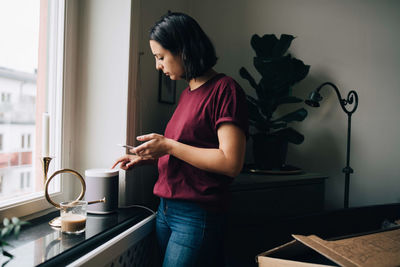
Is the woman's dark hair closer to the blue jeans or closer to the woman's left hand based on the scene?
the woman's left hand

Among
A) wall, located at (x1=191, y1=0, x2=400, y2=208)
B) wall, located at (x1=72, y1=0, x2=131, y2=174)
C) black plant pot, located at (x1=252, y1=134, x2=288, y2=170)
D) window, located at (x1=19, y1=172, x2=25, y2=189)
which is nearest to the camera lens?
window, located at (x1=19, y1=172, x2=25, y2=189)

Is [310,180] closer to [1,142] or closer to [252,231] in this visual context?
[252,231]

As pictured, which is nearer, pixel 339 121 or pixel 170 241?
pixel 170 241

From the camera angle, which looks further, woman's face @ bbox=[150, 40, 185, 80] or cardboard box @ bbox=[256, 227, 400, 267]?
woman's face @ bbox=[150, 40, 185, 80]

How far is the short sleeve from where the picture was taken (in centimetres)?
100

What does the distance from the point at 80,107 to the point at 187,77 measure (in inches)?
25.6

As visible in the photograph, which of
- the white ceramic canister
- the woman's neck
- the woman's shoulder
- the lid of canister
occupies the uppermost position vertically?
the woman's neck

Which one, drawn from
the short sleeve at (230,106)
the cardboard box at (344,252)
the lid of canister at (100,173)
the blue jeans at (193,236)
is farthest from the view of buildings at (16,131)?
the cardboard box at (344,252)

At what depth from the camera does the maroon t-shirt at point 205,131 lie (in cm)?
103

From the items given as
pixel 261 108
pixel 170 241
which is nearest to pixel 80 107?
pixel 170 241

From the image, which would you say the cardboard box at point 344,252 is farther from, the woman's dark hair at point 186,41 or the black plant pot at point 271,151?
the black plant pot at point 271,151

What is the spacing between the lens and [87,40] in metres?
1.48

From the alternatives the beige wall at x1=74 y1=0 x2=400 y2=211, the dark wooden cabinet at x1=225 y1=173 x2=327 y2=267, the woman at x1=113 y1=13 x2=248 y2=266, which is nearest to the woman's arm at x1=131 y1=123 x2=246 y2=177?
the woman at x1=113 y1=13 x2=248 y2=266

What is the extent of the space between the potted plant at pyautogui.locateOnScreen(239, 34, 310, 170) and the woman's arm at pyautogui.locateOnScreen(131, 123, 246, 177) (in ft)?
3.86
